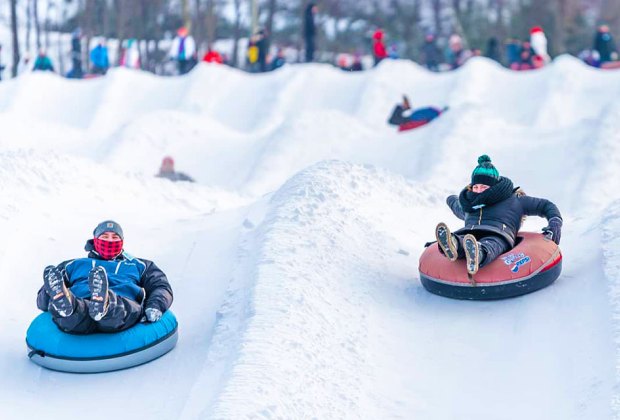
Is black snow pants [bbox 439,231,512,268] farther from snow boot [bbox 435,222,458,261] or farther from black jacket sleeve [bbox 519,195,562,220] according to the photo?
black jacket sleeve [bbox 519,195,562,220]

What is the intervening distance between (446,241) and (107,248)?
2205mm

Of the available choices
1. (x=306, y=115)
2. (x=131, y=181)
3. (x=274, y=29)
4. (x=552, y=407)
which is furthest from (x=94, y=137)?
(x=274, y=29)

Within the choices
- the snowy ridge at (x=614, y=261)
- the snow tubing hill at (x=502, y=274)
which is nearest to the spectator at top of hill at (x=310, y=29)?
the snowy ridge at (x=614, y=261)

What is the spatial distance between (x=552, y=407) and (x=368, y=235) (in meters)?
2.65

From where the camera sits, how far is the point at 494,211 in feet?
23.6

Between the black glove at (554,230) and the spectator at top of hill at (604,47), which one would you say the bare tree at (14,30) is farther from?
the black glove at (554,230)

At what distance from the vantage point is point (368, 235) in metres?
7.92

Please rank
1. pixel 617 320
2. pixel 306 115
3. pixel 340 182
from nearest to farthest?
1. pixel 617 320
2. pixel 340 182
3. pixel 306 115

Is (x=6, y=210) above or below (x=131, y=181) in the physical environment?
above

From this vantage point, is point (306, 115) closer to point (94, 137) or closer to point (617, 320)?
point (94, 137)

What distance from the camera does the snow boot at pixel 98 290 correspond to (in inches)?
226

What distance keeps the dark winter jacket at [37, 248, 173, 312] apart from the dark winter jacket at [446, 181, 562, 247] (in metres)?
2.16

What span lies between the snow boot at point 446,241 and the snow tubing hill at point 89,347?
194 centimetres

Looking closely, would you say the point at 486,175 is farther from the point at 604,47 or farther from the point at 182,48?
the point at 182,48
